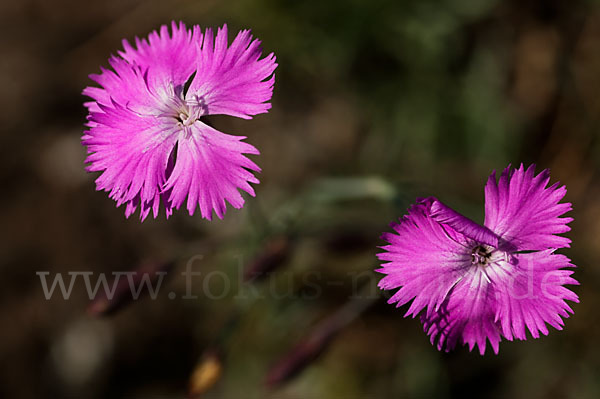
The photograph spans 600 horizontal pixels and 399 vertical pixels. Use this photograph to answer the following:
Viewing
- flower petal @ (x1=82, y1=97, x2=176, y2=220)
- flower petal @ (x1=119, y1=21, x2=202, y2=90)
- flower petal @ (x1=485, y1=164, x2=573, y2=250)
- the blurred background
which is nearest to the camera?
flower petal @ (x1=485, y1=164, x2=573, y2=250)

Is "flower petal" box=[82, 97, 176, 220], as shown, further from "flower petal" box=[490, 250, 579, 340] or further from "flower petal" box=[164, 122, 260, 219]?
"flower petal" box=[490, 250, 579, 340]

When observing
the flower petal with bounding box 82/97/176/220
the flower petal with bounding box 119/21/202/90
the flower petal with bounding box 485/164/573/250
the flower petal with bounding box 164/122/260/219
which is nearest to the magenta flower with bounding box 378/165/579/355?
the flower petal with bounding box 485/164/573/250

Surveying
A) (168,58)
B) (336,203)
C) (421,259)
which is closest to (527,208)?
(421,259)

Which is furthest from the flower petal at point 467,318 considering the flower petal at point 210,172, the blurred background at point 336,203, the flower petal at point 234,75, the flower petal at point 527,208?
the blurred background at point 336,203

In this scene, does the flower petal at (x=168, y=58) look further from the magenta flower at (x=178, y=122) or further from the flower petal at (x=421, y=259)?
the flower petal at (x=421, y=259)

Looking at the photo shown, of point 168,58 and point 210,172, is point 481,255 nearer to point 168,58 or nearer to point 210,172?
point 210,172

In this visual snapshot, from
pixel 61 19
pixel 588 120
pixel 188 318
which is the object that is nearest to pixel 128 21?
pixel 61 19
